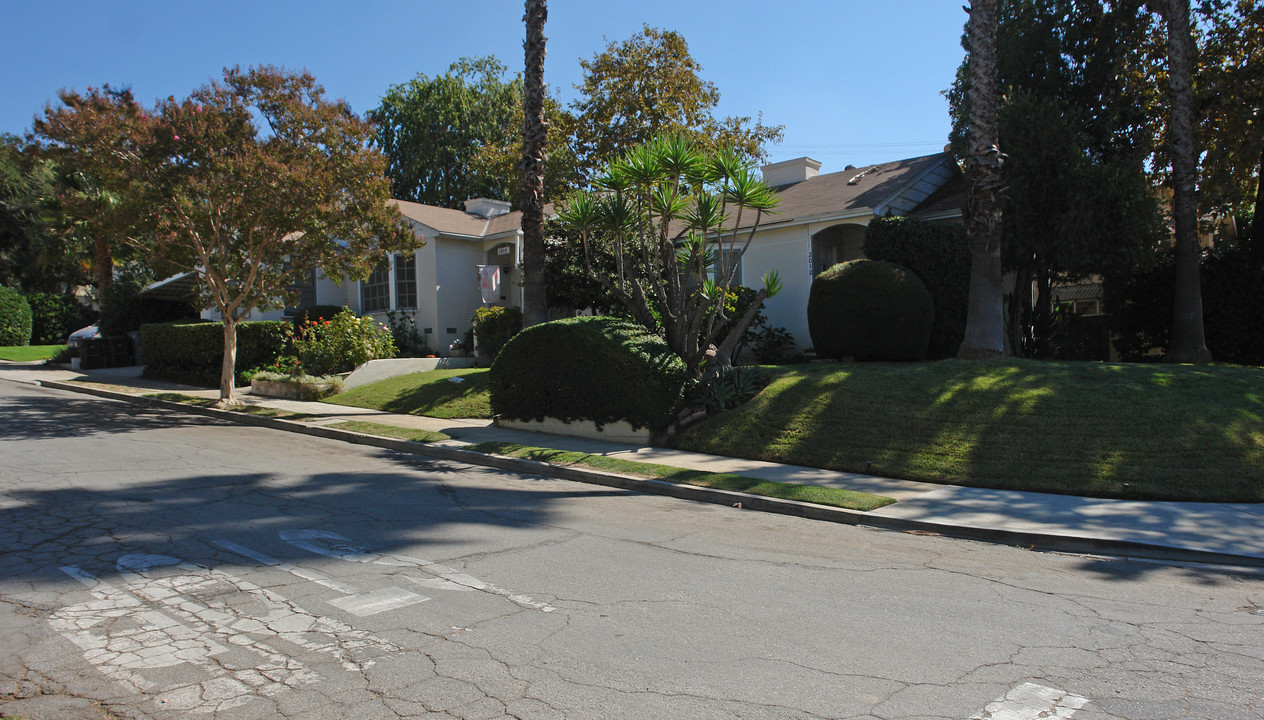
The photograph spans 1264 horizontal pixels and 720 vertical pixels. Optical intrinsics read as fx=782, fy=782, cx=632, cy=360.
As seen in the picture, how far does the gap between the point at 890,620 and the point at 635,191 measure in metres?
9.86

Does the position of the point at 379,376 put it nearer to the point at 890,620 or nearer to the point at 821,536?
the point at 821,536

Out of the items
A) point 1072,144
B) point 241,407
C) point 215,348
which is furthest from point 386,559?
point 215,348

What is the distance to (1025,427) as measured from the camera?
10.4 metres

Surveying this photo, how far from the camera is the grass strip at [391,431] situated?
12659mm

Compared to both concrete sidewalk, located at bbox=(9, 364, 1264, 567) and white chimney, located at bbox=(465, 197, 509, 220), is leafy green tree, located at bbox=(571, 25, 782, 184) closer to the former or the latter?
white chimney, located at bbox=(465, 197, 509, 220)

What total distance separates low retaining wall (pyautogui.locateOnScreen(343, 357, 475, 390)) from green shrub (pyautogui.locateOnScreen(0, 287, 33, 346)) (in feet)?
87.8

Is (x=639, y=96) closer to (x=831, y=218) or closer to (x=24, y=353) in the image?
(x=831, y=218)

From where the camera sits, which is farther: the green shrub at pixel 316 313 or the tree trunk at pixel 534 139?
the green shrub at pixel 316 313

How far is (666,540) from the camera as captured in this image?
23.0 ft

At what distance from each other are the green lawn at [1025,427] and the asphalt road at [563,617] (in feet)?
8.91

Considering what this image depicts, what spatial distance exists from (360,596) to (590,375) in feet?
26.3

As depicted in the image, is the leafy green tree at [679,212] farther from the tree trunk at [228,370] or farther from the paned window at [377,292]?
the paned window at [377,292]

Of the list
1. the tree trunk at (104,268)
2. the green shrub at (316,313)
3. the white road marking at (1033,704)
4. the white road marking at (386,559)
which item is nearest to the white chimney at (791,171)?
the green shrub at (316,313)

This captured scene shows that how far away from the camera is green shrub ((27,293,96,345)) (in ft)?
127
